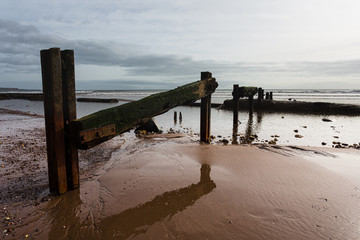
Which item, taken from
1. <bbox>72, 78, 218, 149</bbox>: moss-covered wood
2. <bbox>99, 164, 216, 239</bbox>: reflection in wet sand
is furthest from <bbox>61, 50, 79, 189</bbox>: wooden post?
<bbox>99, 164, 216, 239</bbox>: reflection in wet sand

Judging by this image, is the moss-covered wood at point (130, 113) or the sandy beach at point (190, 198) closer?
the sandy beach at point (190, 198)

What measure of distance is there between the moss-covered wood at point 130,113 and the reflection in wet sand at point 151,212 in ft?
4.02

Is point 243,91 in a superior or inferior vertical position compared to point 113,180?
superior

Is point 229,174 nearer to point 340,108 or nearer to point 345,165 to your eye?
point 345,165

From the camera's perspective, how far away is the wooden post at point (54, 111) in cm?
308

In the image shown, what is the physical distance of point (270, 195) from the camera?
10.6ft

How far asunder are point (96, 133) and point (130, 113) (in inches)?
27.4

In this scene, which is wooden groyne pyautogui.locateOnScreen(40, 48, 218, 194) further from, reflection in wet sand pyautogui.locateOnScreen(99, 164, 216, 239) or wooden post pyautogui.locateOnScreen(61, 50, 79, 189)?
reflection in wet sand pyautogui.locateOnScreen(99, 164, 216, 239)

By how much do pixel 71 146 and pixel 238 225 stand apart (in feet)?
8.40

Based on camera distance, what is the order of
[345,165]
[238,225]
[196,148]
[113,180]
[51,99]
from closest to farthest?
[238,225] < [51,99] < [113,180] < [345,165] < [196,148]

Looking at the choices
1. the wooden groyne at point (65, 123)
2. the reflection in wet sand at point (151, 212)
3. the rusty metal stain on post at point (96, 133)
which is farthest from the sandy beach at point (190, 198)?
the rusty metal stain on post at point (96, 133)

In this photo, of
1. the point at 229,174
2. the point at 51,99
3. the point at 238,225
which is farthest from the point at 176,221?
the point at 51,99

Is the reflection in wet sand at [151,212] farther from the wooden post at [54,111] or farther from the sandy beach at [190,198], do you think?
the wooden post at [54,111]

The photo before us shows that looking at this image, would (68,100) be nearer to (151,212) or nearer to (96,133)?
(96,133)
